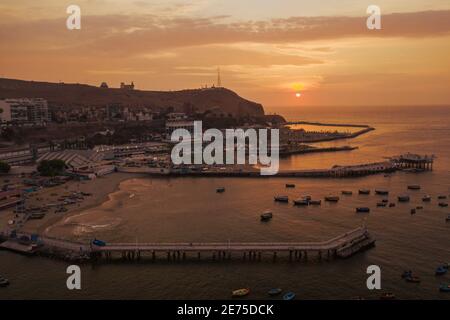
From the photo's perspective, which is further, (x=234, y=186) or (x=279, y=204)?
(x=234, y=186)

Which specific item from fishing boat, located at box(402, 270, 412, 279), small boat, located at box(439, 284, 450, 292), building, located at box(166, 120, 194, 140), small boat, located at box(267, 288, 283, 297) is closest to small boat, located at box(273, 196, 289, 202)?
fishing boat, located at box(402, 270, 412, 279)

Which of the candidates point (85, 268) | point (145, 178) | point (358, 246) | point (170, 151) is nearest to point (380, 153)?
point (170, 151)

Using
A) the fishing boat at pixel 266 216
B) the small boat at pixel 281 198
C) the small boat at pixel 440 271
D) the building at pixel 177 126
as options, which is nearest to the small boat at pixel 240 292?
the small boat at pixel 440 271

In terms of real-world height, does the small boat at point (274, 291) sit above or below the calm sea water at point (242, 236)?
below

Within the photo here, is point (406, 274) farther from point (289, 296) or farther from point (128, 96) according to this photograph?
point (128, 96)

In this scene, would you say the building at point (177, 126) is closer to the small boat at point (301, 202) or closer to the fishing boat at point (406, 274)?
the small boat at point (301, 202)

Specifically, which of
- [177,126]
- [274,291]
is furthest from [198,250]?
[177,126]
